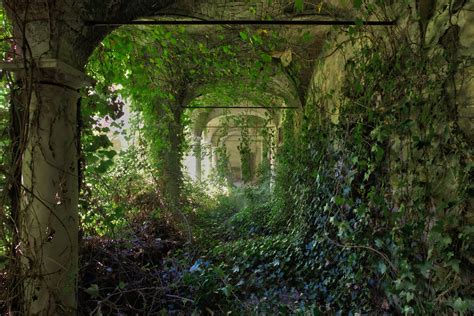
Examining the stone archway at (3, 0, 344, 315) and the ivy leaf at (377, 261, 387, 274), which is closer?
the stone archway at (3, 0, 344, 315)

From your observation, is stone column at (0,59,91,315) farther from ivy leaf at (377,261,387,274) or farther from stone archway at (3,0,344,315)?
ivy leaf at (377,261,387,274)

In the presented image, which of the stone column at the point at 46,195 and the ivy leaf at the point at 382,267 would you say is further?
the ivy leaf at the point at 382,267

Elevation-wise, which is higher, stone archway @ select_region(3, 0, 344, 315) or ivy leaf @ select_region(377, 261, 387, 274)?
stone archway @ select_region(3, 0, 344, 315)

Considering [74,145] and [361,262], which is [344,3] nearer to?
[361,262]

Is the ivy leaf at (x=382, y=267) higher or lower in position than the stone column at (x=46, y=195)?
lower

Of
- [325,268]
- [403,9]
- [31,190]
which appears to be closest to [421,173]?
[403,9]

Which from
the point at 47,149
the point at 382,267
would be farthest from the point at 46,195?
the point at 382,267

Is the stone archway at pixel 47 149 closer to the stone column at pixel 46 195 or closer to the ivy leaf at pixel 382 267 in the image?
the stone column at pixel 46 195

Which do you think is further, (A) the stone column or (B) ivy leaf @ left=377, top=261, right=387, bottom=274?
(B) ivy leaf @ left=377, top=261, right=387, bottom=274

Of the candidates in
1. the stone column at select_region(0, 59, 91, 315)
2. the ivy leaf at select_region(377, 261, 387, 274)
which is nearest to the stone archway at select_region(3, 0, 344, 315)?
the stone column at select_region(0, 59, 91, 315)

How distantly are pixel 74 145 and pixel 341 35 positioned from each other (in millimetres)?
3123

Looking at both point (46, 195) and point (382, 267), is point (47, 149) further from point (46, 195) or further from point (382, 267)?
point (382, 267)

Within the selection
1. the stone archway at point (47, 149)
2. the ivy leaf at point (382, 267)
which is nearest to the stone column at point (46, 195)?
the stone archway at point (47, 149)

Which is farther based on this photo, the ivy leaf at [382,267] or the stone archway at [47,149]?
the ivy leaf at [382,267]
